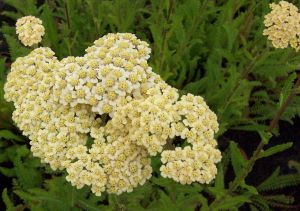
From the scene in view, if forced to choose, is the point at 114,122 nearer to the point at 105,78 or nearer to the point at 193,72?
the point at 105,78

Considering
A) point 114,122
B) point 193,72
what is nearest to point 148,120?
point 114,122

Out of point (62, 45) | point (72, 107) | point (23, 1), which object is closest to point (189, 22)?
point (62, 45)

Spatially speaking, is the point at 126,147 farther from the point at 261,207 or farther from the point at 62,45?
the point at 62,45

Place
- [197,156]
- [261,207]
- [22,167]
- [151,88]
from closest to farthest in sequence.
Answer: [197,156] < [151,88] < [22,167] < [261,207]

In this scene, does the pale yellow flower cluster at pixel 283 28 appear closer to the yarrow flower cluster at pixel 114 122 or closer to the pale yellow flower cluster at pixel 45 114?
the yarrow flower cluster at pixel 114 122

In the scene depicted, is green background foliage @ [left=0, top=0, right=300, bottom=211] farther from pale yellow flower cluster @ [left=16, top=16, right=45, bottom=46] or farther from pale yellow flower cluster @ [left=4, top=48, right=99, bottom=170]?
pale yellow flower cluster @ [left=4, top=48, right=99, bottom=170]

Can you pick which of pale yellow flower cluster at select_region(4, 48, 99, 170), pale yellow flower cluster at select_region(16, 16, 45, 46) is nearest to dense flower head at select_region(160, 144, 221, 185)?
pale yellow flower cluster at select_region(4, 48, 99, 170)
